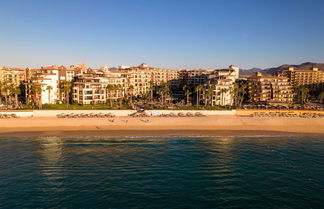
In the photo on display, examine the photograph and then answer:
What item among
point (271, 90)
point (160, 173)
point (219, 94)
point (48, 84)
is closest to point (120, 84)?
point (48, 84)

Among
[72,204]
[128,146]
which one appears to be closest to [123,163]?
[128,146]

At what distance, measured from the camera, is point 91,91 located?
87.1 m

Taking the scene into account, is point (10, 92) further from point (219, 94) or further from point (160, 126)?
point (219, 94)

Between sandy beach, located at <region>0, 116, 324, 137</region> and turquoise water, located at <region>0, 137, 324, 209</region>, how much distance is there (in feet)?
18.5

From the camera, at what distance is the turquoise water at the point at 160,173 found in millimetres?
25328

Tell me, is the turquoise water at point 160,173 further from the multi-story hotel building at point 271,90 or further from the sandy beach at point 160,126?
the multi-story hotel building at point 271,90

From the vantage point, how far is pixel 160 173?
31969 millimetres

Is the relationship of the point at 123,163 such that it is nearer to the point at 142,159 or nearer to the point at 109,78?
the point at 142,159

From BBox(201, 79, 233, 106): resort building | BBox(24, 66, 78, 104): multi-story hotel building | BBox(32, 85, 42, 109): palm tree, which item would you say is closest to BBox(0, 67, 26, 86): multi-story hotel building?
BBox(24, 66, 78, 104): multi-story hotel building

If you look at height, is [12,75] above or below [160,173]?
above

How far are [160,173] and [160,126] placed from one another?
26.8 meters

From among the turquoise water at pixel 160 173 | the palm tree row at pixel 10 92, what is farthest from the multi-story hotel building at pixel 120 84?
the turquoise water at pixel 160 173

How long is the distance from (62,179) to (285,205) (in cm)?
2529

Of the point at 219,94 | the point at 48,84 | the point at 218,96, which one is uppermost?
the point at 48,84
